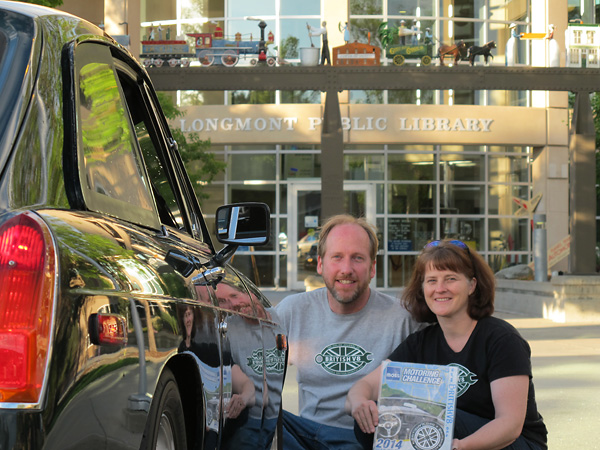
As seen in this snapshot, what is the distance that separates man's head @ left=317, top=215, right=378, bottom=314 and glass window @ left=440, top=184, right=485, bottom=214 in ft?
80.5

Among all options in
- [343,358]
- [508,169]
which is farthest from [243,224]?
[508,169]

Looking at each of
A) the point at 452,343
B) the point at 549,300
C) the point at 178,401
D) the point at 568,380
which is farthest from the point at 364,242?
the point at 549,300

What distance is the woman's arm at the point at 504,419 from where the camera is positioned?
3529 mm

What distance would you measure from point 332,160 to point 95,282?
56.2ft

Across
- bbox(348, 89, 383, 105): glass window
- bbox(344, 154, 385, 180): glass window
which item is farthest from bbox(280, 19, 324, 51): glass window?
bbox(344, 154, 385, 180): glass window

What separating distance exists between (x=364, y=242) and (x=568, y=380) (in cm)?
543

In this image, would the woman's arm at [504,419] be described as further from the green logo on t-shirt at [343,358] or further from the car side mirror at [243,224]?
the car side mirror at [243,224]

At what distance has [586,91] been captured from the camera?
62.5 feet

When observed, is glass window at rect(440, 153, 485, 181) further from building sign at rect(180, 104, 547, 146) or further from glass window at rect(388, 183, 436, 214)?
building sign at rect(180, 104, 547, 146)

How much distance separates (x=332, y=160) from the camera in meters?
18.9

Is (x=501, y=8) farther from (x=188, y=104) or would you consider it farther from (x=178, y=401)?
(x=178, y=401)

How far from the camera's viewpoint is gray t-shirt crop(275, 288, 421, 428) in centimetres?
427

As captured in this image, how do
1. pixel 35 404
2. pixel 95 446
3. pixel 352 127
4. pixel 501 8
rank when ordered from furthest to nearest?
1. pixel 501 8
2. pixel 352 127
3. pixel 95 446
4. pixel 35 404

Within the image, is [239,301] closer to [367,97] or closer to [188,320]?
[188,320]
